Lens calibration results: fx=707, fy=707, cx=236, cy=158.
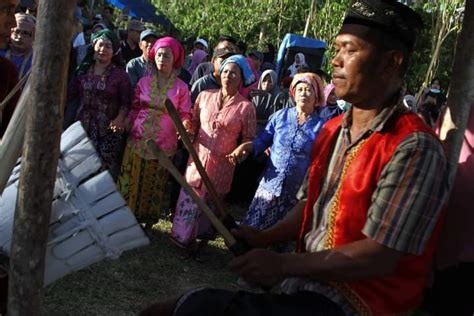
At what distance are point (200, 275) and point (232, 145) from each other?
1151 mm

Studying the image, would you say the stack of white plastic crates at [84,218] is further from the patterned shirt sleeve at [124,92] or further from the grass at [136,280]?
the patterned shirt sleeve at [124,92]

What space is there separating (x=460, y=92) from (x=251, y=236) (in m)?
0.99

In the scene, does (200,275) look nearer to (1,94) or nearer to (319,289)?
(1,94)

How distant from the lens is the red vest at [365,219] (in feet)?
7.46

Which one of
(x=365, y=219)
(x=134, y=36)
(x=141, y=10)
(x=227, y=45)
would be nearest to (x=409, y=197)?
(x=365, y=219)

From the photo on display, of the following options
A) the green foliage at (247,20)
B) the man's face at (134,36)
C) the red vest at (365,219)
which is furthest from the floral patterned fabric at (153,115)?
the green foliage at (247,20)

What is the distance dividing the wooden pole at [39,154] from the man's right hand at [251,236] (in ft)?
2.32

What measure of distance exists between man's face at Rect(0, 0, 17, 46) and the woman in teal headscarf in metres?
2.85

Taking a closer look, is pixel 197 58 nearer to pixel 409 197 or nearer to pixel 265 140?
pixel 265 140

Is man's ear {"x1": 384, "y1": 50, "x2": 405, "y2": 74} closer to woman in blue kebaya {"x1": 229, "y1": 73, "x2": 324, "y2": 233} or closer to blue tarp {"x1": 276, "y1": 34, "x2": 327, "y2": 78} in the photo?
woman in blue kebaya {"x1": 229, "y1": 73, "x2": 324, "y2": 233}

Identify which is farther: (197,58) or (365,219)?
(197,58)

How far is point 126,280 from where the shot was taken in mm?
5312

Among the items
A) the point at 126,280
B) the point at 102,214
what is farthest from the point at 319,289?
the point at 126,280

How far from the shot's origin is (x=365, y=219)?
7.48 feet
